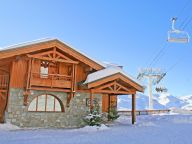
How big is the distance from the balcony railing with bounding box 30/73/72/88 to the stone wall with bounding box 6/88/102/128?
2.31 feet

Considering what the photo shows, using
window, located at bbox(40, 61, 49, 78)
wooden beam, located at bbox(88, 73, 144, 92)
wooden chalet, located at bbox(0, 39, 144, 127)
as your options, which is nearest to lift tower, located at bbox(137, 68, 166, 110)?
wooden beam, located at bbox(88, 73, 144, 92)

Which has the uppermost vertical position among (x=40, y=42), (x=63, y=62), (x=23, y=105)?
(x=40, y=42)

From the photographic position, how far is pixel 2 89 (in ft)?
56.3

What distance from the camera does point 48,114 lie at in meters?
18.0

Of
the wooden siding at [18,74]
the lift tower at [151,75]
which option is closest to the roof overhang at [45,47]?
the wooden siding at [18,74]

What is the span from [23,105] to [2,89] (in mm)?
1785

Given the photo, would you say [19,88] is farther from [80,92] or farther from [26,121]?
[80,92]

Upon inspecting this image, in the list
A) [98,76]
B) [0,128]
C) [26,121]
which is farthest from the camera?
[98,76]

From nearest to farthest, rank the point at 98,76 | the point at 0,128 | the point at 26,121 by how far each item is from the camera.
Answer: the point at 0,128 → the point at 26,121 → the point at 98,76

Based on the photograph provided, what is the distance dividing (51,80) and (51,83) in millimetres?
221

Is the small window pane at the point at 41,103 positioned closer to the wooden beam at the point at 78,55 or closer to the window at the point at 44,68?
the window at the point at 44,68

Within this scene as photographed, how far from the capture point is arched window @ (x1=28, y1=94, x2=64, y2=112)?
1777 centimetres

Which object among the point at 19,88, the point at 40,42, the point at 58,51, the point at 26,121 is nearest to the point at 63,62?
the point at 58,51

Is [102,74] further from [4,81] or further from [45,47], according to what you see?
[4,81]
